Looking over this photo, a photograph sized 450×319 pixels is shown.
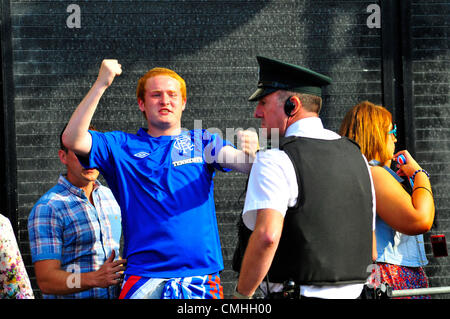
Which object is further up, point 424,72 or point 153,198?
point 424,72

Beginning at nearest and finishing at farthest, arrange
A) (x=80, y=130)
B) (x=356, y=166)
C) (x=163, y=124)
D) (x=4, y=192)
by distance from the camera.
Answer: (x=356, y=166) → (x=80, y=130) → (x=163, y=124) → (x=4, y=192)

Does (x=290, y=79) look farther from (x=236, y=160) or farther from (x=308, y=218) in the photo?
(x=308, y=218)

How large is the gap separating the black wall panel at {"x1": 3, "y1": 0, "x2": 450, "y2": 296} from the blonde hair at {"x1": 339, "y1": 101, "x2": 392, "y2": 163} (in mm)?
1322

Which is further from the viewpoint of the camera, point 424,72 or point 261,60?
point 424,72

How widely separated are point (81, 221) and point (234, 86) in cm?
189

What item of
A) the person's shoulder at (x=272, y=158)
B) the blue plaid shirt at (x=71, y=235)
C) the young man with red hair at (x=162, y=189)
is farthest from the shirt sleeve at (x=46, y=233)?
the person's shoulder at (x=272, y=158)

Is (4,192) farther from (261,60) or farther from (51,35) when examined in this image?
(261,60)

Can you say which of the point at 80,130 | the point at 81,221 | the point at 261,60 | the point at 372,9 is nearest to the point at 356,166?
the point at 261,60

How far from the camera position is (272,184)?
2578mm

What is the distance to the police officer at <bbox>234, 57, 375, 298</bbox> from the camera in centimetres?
258

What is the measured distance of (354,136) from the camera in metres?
3.65

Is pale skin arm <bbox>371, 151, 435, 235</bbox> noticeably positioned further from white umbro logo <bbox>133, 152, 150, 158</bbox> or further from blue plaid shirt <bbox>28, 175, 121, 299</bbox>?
blue plaid shirt <bbox>28, 175, 121, 299</bbox>

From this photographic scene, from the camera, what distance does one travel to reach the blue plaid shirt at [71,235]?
375 cm

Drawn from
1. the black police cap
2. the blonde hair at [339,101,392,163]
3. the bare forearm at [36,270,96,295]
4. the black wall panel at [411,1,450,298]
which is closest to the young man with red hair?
the black police cap
